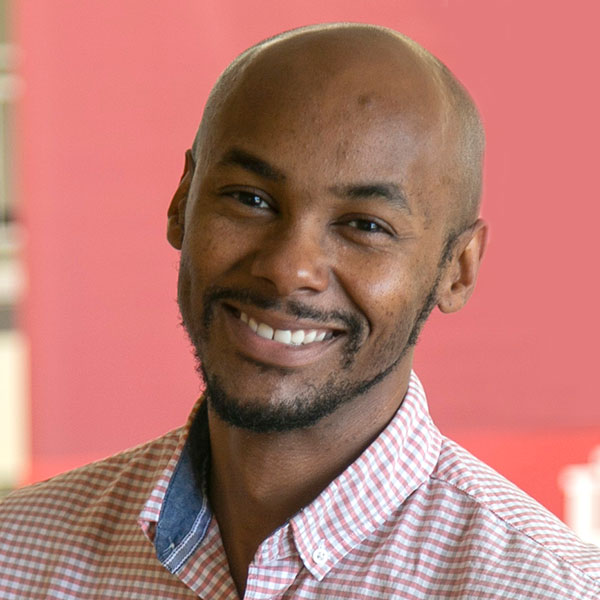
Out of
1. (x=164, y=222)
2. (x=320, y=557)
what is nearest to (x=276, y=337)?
(x=320, y=557)

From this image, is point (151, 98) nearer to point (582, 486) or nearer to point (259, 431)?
point (582, 486)

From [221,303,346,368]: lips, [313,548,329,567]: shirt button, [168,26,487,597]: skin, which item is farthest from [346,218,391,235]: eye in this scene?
[313,548,329,567]: shirt button

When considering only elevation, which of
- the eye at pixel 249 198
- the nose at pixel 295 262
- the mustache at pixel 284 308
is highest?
the eye at pixel 249 198

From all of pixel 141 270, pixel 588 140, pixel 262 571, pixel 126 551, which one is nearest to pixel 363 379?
pixel 262 571

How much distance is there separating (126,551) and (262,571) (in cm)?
20

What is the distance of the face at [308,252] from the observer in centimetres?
119

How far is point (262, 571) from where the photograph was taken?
1203 millimetres

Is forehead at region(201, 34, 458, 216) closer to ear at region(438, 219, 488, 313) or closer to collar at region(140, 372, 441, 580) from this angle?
ear at region(438, 219, 488, 313)

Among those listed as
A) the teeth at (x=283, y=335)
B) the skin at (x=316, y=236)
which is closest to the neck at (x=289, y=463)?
the skin at (x=316, y=236)

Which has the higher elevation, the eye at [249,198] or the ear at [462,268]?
the eye at [249,198]

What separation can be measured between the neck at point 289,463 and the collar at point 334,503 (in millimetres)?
24

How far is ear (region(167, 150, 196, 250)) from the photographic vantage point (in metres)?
1.40

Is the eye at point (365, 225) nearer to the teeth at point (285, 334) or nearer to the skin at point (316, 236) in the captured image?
the skin at point (316, 236)

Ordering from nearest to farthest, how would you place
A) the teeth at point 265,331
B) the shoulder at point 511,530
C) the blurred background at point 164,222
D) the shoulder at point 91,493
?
the shoulder at point 511,530 < the teeth at point 265,331 < the shoulder at point 91,493 < the blurred background at point 164,222
